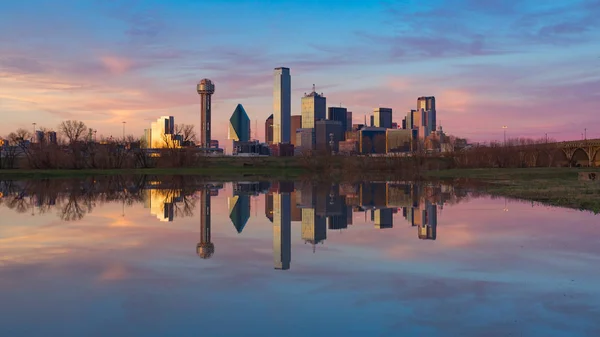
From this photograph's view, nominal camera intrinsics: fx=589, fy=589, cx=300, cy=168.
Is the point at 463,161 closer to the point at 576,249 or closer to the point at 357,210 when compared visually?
the point at 357,210

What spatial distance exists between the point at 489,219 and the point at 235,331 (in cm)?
2065

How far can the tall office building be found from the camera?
17689mm

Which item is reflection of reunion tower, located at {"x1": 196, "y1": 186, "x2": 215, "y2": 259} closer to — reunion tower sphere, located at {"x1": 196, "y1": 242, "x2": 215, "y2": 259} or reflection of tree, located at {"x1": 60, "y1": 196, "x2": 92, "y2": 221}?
reunion tower sphere, located at {"x1": 196, "y1": 242, "x2": 215, "y2": 259}

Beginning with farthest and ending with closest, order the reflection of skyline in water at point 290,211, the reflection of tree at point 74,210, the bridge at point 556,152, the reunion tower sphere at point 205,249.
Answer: the bridge at point 556,152 < the reflection of tree at point 74,210 < the reflection of skyline in water at point 290,211 < the reunion tower sphere at point 205,249

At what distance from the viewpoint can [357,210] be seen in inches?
1334

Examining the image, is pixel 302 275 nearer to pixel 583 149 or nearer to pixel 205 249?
pixel 205 249

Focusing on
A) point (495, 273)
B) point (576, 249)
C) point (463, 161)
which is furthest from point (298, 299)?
point (463, 161)

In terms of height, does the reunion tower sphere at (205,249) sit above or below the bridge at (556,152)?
below

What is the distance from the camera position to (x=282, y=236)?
23125 millimetres

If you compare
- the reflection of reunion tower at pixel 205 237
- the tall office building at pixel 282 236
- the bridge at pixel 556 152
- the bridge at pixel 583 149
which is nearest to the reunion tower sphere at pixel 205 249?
the reflection of reunion tower at pixel 205 237

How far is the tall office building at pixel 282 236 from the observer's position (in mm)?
17689

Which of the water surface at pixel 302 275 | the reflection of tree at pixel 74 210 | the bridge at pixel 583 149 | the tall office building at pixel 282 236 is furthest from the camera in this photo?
the bridge at pixel 583 149

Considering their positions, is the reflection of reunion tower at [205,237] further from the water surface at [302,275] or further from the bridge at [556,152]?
the bridge at [556,152]

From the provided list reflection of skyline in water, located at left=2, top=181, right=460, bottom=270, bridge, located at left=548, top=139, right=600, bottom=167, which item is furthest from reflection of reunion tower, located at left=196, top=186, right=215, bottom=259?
bridge, located at left=548, top=139, right=600, bottom=167
